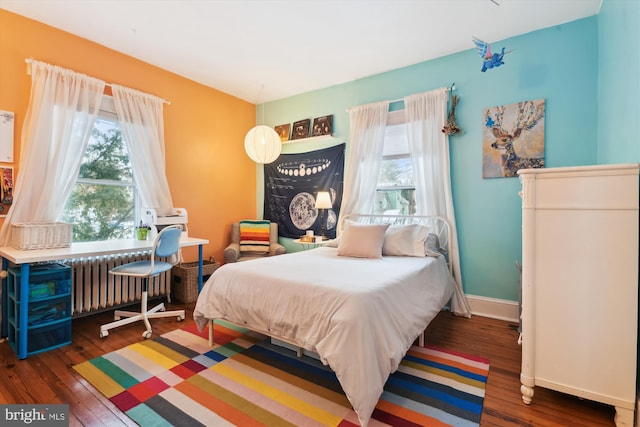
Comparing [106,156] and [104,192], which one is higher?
[106,156]

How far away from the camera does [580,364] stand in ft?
5.18

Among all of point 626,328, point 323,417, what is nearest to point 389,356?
point 323,417

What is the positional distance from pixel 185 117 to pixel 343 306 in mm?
3414

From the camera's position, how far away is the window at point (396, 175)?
3.62 m

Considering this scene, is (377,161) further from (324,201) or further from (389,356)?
(389,356)

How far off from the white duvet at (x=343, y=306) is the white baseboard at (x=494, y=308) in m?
0.69

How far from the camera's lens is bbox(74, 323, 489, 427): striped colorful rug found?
1.59m

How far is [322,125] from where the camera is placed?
418cm

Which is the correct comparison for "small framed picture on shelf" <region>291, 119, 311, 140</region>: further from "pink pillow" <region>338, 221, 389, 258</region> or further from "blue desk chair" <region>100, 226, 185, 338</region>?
"blue desk chair" <region>100, 226, 185, 338</region>

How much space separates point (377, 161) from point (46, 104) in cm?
330

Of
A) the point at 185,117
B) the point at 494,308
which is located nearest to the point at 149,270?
the point at 185,117

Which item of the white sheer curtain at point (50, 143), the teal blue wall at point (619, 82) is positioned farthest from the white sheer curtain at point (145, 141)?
the teal blue wall at point (619, 82)

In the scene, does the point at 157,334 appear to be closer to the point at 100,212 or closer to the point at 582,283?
the point at 100,212

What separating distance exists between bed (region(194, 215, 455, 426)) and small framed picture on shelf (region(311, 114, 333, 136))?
5.62 ft
